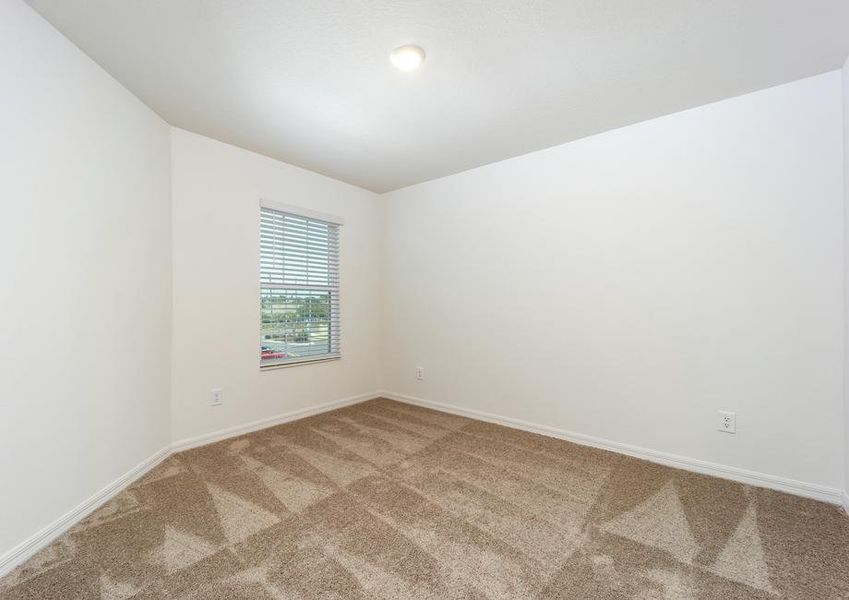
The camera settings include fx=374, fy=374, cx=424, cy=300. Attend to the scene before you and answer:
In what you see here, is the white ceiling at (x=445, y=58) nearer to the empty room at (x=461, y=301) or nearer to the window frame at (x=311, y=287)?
the empty room at (x=461, y=301)

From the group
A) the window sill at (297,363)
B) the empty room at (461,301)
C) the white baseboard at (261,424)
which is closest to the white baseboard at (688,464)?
the empty room at (461,301)

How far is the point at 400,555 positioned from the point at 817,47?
3.09 meters

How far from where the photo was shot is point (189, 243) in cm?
280

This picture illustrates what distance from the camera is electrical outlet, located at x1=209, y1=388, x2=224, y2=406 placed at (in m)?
2.91

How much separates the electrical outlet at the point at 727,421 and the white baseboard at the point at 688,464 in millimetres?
228

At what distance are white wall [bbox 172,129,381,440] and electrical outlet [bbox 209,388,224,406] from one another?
3cm

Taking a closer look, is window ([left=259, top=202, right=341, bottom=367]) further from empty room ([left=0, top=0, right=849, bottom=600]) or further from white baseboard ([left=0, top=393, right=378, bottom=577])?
white baseboard ([left=0, top=393, right=378, bottom=577])

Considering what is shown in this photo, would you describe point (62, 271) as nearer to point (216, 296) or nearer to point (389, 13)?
point (216, 296)

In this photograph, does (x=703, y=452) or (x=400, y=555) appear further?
(x=703, y=452)

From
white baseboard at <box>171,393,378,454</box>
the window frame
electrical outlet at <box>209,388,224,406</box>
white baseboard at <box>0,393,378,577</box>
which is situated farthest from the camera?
the window frame

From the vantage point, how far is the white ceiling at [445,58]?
1.62 meters

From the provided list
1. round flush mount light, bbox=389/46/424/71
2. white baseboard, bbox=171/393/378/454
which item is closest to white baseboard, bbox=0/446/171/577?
white baseboard, bbox=171/393/378/454

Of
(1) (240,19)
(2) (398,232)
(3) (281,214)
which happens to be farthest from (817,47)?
(3) (281,214)

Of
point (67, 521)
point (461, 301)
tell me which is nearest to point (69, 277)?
point (67, 521)
